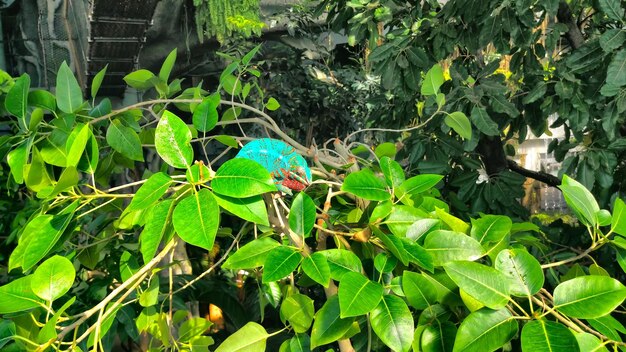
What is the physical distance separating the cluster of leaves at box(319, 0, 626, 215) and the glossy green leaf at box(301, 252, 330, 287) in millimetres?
817

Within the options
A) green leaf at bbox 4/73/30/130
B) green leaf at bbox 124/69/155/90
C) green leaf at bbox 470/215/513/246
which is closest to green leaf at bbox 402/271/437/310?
green leaf at bbox 470/215/513/246

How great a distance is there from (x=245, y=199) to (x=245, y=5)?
366cm

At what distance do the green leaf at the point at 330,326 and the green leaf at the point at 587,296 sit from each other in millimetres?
182

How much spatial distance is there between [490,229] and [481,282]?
138 mm

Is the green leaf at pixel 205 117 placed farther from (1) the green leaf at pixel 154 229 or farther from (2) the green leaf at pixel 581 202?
(2) the green leaf at pixel 581 202

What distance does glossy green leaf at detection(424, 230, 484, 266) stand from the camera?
547 millimetres

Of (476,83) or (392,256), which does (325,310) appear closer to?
(392,256)

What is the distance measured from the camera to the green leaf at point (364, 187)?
0.58 m

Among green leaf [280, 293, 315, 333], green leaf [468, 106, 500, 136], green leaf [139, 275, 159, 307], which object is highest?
green leaf [280, 293, 315, 333]

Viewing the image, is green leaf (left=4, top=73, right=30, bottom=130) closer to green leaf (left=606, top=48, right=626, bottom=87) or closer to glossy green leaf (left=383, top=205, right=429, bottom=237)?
glossy green leaf (left=383, top=205, right=429, bottom=237)

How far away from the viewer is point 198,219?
470mm

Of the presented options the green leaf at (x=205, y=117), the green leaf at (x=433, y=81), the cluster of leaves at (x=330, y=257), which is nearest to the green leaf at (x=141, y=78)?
the cluster of leaves at (x=330, y=257)

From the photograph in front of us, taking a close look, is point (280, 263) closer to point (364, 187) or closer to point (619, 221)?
point (364, 187)

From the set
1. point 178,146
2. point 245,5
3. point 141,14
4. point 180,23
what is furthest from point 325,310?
point 180,23
